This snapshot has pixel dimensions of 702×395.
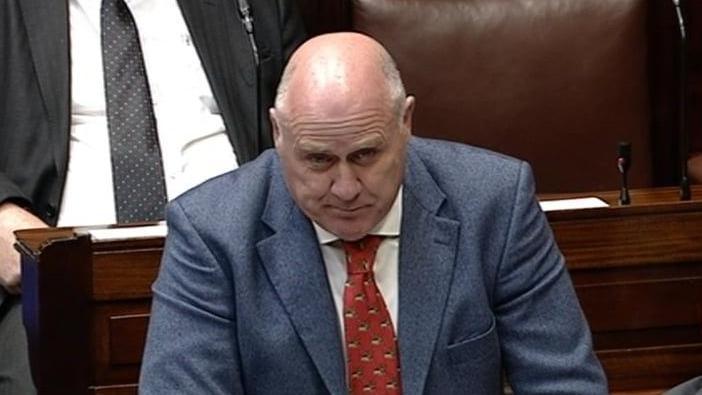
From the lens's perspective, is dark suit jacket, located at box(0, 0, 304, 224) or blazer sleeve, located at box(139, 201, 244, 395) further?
dark suit jacket, located at box(0, 0, 304, 224)

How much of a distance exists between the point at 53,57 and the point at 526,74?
903mm

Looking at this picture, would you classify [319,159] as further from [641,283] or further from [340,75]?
[641,283]

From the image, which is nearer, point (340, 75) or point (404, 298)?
point (340, 75)

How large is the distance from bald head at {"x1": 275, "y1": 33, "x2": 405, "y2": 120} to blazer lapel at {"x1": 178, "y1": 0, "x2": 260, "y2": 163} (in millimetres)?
933

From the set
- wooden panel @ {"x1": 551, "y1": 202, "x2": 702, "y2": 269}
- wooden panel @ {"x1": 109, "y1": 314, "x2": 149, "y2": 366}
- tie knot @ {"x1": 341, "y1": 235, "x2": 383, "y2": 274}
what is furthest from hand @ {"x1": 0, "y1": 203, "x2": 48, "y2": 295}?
wooden panel @ {"x1": 551, "y1": 202, "x2": 702, "y2": 269}

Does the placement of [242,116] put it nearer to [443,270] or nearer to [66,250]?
[66,250]

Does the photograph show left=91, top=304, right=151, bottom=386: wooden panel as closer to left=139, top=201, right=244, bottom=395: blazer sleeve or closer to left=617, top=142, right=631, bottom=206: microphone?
left=139, top=201, right=244, bottom=395: blazer sleeve

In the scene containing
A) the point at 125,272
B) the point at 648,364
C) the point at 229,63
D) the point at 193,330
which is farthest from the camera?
the point at 229,63

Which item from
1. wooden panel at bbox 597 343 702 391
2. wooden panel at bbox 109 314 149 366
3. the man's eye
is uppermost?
the man's eye

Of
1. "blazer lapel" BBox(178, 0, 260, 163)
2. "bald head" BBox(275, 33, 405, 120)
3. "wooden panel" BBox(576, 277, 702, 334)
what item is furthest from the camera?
"blazer lapel" BBox(178, 0, 260, 163)

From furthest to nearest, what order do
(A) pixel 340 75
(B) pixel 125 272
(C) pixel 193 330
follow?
(B) pixel 125 272 < (C) pixel 193 330 < (A) pixel 340 75

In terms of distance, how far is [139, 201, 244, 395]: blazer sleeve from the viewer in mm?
1789

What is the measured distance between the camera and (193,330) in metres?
1.80

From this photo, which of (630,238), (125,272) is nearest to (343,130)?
(125,272)
